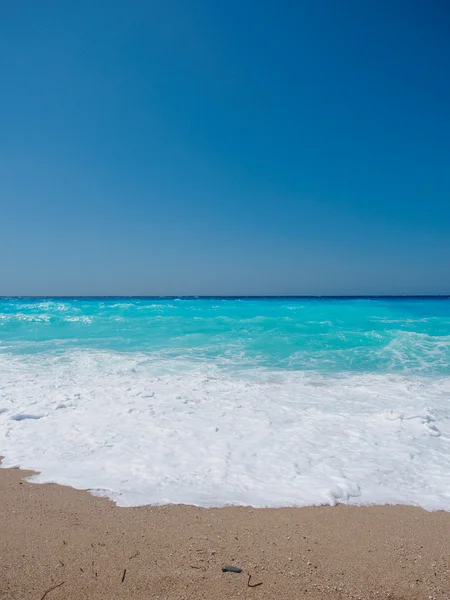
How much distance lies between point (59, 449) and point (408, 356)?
31.5 feet

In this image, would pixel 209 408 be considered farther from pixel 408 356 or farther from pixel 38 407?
pixel 408 356

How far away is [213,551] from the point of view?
239 cm

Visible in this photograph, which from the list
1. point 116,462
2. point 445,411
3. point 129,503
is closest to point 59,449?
point 116,462

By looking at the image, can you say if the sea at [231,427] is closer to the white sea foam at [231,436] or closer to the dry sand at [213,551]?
the white sea foam at [231,436]

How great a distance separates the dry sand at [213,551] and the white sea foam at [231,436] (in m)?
0.22

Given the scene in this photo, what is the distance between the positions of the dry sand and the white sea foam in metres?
0.22

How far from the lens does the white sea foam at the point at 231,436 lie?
324 cm

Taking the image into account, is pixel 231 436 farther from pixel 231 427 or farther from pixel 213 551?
pixel 213 551

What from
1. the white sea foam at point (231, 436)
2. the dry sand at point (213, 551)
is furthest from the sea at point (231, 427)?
the dry sand at point (213, 551)

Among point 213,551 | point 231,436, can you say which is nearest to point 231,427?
point 231,436

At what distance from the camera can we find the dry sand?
6.79 feet

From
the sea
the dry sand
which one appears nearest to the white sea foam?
the sea

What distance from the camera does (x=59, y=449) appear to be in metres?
3.96

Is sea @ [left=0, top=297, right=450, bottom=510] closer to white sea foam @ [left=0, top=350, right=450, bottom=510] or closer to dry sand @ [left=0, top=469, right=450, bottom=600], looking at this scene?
white sea foam @ [left=0, top=350, right=450, bottom=510]
